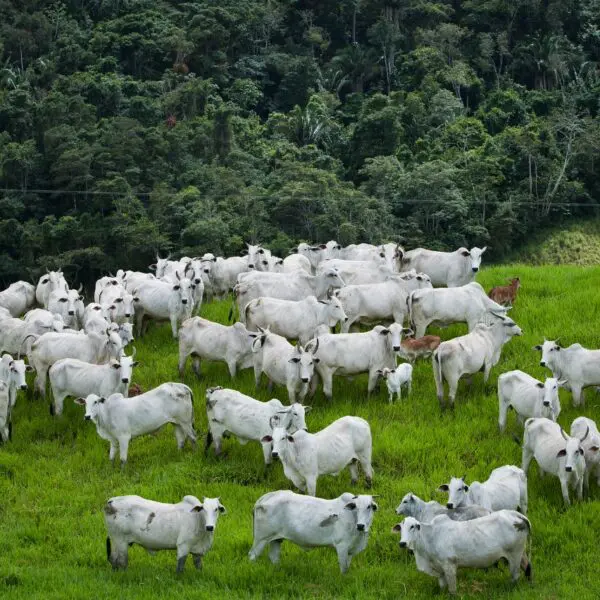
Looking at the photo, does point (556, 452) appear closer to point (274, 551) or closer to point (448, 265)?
point (274, 551)

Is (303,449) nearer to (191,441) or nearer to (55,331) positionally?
(191,441)

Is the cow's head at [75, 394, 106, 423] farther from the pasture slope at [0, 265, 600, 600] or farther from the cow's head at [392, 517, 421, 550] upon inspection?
the cow's head at [392, 517, 421, 550]

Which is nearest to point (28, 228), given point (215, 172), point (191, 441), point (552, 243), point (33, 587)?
point (215, 172)

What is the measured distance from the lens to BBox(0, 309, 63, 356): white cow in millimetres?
21656

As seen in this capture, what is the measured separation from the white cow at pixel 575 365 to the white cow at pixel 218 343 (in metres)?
4.77

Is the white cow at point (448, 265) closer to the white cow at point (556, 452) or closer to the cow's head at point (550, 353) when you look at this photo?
the cow's head at point (550, 353)

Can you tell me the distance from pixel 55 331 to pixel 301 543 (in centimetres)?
853

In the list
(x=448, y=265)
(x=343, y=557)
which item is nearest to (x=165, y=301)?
(x=448, y=265)

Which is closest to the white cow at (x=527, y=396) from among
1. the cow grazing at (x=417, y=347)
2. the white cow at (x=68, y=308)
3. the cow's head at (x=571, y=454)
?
the cow's head at (x=571, y=454)

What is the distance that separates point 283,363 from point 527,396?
374cm

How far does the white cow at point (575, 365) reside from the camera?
18.2 metres

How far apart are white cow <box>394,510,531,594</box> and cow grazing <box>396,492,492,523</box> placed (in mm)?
385

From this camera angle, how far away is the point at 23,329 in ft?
71.9

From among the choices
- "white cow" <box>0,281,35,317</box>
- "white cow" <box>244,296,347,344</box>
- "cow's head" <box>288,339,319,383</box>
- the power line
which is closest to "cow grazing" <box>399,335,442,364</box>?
"white cow" <box>244,296,347,344</box>
